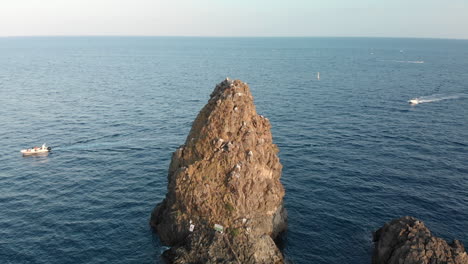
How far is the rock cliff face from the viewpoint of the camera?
4494cm

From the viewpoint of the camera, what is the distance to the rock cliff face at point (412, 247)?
44.9 meters

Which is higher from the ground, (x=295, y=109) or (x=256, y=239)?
(x=295, y=109)

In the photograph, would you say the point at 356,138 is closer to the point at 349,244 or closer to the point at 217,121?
the point at 349,244

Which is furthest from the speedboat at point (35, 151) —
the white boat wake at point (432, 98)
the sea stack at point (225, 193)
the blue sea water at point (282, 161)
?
the white boat wake at point (432, 98)

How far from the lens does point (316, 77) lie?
197 meters

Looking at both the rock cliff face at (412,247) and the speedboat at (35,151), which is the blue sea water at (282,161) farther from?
the rock cliff face at (412,247)

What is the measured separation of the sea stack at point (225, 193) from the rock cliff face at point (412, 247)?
1465 cm

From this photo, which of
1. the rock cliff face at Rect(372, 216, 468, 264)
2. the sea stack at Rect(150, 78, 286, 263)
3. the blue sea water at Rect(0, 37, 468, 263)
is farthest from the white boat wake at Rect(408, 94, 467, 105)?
the sea stack at Rect(150, 78, 286, 263)

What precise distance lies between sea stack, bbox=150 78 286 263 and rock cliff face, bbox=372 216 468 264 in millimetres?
14650

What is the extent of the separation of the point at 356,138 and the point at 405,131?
55.4 feet

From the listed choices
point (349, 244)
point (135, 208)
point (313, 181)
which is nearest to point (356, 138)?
point (313, 181)

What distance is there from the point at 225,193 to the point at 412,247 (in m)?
25.8

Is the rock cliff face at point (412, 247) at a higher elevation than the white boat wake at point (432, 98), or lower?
lower

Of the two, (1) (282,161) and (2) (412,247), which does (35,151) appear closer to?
(1) (282,161)
